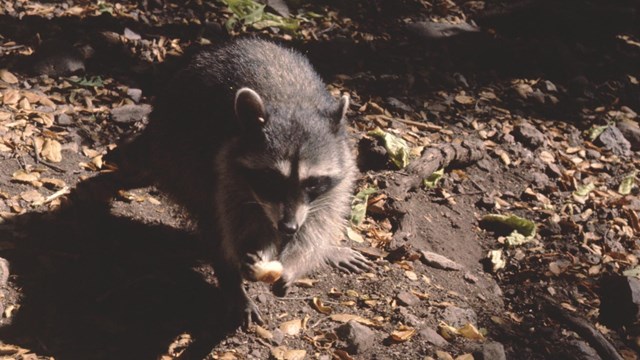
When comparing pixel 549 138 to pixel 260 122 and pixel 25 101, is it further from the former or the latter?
pixel 25 101

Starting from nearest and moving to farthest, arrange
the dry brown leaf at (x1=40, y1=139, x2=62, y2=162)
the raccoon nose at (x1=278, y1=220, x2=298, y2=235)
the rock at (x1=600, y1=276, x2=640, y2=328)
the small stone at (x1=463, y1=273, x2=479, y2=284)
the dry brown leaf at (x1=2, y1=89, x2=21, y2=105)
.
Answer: the raccoon nose at (x1=278, y1=220, x2=298, y2=235) < the rock at (x1=600, y1=276, x2=640, y2=328) < the small stone at (x1=463, y1=273, x2=479, y2=284) < the dry brown leaf at (x1=40, y1=139, x2=62, y2=162) < the dry brown leaf at (x1=2, y1=89, x2=21, y2=105)

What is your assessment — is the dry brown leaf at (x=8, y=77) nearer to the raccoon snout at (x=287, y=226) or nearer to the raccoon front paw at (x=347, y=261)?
the raccoon front paw at (x=347, y=261)

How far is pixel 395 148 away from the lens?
182 inches

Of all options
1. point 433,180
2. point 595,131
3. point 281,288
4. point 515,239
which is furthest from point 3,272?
point 595,131

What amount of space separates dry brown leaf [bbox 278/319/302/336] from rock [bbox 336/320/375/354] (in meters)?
0.21

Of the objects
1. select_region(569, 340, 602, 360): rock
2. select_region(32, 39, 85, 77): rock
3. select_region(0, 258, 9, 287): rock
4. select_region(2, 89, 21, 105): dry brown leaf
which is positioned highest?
select_region(32, 39, 85, 77): rock

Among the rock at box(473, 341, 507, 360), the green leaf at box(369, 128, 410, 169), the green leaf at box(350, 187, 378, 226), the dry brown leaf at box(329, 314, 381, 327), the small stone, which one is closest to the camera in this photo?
the rock at box(473, 341, 507, 360)

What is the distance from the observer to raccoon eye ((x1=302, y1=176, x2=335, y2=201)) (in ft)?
10.6

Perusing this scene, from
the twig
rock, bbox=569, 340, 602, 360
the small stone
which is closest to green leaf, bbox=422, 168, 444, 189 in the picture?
the small stone

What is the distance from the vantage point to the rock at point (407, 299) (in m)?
3.58

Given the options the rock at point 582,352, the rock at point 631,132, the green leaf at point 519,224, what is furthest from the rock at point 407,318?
the rock at point 631,132

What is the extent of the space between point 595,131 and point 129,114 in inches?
138

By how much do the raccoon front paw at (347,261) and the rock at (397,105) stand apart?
1.71m

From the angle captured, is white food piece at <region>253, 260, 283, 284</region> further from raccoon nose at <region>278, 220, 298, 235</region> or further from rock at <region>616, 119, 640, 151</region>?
rock at <region>616, 119, 640, 151</region>
